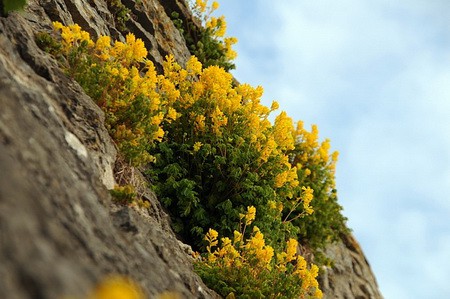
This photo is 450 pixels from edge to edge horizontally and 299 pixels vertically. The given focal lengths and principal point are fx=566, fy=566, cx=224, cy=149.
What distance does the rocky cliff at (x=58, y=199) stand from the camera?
82.8 inches

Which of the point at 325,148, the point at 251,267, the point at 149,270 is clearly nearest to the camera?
the point at 149,270

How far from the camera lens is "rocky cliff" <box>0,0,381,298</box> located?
2104 millimetres

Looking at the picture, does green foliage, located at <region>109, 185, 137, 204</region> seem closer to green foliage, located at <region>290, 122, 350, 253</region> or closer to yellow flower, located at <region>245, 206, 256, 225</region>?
yellow flower, located at <region>245, 206, 256, 225</region>

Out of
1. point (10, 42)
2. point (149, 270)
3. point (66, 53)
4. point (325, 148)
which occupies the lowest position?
point (149, 270)

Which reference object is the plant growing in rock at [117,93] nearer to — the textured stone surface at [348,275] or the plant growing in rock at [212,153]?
the plant growing in rock at [212,153]

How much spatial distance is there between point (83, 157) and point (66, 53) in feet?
8.32

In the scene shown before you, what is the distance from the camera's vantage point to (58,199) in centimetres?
337

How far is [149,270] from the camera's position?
169 inches

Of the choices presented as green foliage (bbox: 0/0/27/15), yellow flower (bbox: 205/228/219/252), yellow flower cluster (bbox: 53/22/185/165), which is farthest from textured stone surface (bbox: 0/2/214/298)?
yellow flower (bbox: 205/228/219/252)

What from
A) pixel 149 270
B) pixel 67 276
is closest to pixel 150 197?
pixel 149 270

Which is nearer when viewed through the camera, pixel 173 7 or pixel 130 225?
pixel 130 225

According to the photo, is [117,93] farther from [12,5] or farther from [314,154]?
[314,154]

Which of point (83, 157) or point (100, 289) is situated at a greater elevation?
point (83, 157)

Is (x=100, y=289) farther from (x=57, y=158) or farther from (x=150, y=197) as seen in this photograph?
(x=150, y=197)
